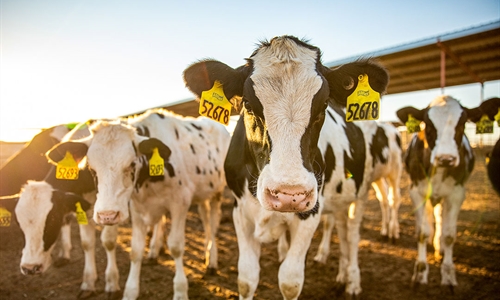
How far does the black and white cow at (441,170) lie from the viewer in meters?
3.98

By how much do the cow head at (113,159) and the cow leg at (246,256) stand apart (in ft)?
3.91

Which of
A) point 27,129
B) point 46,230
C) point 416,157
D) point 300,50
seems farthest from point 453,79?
point 27,129

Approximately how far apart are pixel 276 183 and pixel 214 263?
348cm

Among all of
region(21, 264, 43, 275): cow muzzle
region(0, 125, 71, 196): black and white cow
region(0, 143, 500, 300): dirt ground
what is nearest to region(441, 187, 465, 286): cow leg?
region(0, 143, 500, 300): dirt ground

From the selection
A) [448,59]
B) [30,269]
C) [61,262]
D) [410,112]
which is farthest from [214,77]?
[448,59]

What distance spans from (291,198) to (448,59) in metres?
7.43

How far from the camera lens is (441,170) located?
14.3ft

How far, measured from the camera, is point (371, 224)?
7.55 metres

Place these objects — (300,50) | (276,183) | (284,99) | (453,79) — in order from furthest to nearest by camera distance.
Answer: (453,79)
(300,50)
(284,99)
(276,183)

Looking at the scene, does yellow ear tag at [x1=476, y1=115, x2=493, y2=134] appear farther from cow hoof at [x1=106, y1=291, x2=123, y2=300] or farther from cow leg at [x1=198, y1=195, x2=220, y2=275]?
cow hoof at [x1=106, y1=291, x2=123, y2=300]

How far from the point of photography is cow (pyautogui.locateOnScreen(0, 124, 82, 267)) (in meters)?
4.97

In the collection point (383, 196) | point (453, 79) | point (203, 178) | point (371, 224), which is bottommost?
point (371, 224)

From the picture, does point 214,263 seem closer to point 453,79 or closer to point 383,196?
point 383,196

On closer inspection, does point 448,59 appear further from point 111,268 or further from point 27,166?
point 27,166
